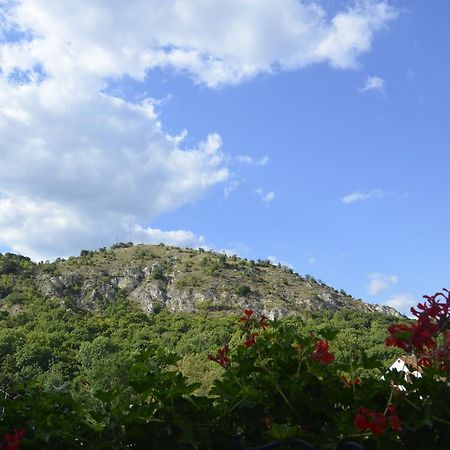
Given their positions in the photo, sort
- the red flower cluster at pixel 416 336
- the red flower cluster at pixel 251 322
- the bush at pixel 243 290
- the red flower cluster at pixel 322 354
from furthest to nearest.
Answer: the bush at pixel 243 290
the red flower cluster at pixel 251 322
the red flower cluster at pixel 322 354
the red flower cluster at pixel 416 336

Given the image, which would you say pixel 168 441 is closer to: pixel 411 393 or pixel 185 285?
pixel 411 393

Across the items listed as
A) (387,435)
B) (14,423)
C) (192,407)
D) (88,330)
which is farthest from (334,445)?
(88,330)

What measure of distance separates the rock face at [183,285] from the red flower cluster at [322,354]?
86862mm

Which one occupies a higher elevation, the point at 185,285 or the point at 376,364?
the point at 185,285

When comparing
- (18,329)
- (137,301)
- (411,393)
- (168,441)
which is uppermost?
(137,301)

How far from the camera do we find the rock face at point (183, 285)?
9512 centimetres

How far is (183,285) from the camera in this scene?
10081cm

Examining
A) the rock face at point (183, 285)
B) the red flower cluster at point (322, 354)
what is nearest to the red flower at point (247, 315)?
the red flower cluster at point (322, 354)

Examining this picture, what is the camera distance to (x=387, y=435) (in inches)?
69.4

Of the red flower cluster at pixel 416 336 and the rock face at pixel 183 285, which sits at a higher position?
the rock face at pixel 183 285

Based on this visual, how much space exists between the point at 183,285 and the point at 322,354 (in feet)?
327

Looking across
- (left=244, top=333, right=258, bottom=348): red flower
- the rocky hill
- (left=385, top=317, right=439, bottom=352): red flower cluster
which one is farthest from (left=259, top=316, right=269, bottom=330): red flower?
the rocky hill

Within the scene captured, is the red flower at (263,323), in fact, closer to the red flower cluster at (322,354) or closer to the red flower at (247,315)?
the red flower at (247,315)

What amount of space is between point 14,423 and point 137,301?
98334 millimetres
